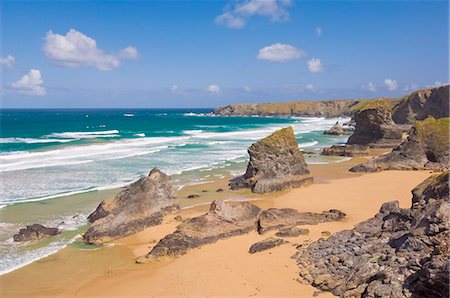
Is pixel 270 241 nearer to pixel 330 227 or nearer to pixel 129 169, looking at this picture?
pixel 330 227

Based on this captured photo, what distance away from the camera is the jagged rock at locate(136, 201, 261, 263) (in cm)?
1434

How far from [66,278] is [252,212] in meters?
7.55

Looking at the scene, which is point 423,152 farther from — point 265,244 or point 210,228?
point 210,228

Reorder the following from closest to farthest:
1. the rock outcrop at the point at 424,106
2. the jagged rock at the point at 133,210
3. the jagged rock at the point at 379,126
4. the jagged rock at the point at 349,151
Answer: the jagged rock at the point at 133,210 → the jagged rock at the point at 349,151 → the jagged rock at the point at 379,126 → the rock outcrop at the point at 424,106

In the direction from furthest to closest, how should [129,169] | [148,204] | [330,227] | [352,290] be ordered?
1. [129,169]
2. [148,204]
3. [330,227]
4. [352,290]

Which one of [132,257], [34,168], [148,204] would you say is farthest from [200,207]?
[34,168]

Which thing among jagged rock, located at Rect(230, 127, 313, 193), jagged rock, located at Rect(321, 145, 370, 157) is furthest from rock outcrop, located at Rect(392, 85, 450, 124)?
jagged rock, located at Rect(230, 127, 313, 193)

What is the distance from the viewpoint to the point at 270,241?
45.9 feet

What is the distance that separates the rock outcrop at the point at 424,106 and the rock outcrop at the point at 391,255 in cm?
5720

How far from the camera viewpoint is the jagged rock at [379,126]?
4216 cm

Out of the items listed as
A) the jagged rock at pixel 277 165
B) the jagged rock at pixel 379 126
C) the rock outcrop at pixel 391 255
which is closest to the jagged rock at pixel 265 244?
the rock outcrop at pixel 391 255

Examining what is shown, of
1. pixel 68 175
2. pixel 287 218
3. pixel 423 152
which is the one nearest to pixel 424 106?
pixel 423 152

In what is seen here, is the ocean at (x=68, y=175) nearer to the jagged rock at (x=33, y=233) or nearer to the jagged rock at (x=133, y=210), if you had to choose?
the jagged rock at (x=33, y=233)

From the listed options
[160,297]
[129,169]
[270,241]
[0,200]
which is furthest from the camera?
[129,169]
